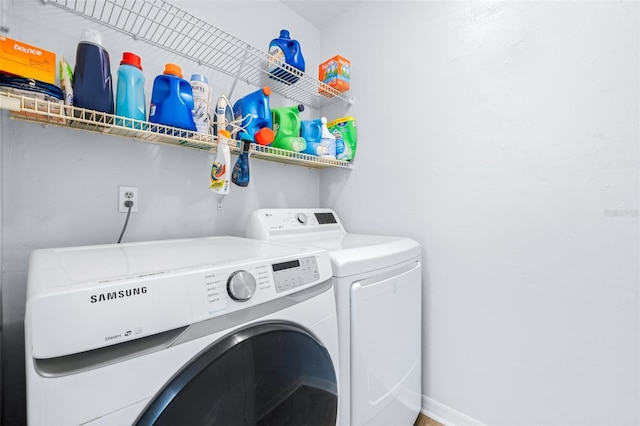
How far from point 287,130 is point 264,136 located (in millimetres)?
244

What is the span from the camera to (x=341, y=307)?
0.96m

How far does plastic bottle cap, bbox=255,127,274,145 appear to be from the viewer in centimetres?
132

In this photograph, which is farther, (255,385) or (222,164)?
(222,164)

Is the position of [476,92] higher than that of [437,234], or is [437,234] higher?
[476,92]

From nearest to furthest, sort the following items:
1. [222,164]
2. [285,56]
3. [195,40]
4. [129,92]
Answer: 1. [129,92]
2. [222,164]
3. [195,40]
4. [285,56]

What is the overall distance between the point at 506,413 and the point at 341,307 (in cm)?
104

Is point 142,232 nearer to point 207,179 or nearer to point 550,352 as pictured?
point 207,179

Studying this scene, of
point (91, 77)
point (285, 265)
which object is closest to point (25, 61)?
point (91, 77)

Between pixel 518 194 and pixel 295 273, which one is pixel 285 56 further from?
pixel 518 194

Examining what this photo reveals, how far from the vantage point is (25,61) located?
0.77 metres

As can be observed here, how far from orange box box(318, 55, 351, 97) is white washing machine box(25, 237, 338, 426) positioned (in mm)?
1294

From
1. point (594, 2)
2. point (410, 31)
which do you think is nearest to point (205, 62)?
point (410, 31)

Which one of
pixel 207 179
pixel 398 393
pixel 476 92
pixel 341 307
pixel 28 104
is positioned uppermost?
pixel 476 92

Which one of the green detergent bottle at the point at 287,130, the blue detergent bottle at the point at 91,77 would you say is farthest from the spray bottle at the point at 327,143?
the blue detergent bottle at the point at 91,77
